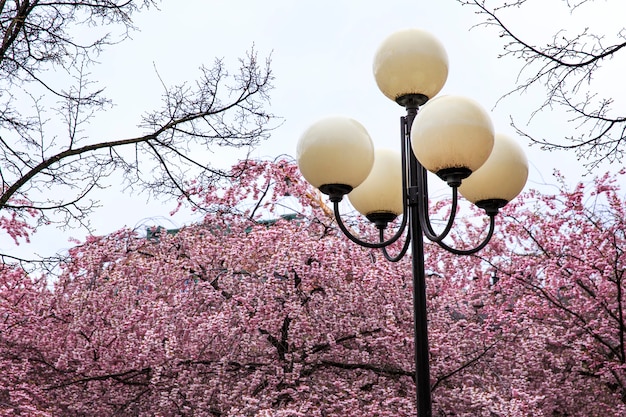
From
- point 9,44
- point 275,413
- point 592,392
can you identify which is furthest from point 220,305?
point 592,392

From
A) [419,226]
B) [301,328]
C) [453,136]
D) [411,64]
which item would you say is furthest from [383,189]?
[301,328]

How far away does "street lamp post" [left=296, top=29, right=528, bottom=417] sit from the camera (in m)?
3.68

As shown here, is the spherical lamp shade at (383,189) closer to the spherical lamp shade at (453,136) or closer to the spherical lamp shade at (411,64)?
the spherical lamp shade at (411,64)

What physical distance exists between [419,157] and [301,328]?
390 cm

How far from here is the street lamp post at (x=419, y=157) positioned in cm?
368

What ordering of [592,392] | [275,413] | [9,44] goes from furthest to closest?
[592,392]
[9,44]
[275,413]

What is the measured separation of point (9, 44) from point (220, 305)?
342cm

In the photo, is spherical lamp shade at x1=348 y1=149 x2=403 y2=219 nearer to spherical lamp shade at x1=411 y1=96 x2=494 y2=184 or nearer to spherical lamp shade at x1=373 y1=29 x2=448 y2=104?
spherical lamp shade at x1=373 y1=29 x2=448 y2=104

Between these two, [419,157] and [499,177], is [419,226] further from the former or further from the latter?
[499,177]

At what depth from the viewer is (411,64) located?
13.5 feet

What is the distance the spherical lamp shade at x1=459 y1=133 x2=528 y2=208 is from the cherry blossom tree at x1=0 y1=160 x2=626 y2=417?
3.11m

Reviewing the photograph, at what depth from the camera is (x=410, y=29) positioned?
165 inches

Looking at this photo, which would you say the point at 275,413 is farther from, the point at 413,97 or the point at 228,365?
the point at 413,97

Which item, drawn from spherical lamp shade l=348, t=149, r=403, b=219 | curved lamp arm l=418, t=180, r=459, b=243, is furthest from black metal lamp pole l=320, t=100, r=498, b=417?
spherical lamp shade l=348, t=149, r=403, b=219
